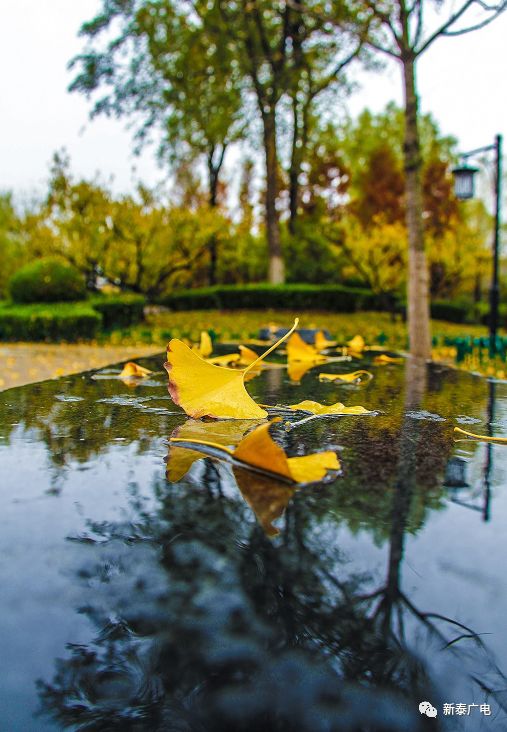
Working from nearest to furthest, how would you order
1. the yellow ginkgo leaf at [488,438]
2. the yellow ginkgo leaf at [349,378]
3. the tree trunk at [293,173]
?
1. the yellow ginkgo leaf at [488,438]
2. the yellow ginkgo leaf at [349,378]
3. the tree trunk at [293,173]

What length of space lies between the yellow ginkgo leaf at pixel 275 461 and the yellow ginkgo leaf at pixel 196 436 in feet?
0.31

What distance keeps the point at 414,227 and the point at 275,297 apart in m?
7.98

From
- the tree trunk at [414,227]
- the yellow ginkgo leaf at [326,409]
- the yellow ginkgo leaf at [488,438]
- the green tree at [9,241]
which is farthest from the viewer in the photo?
the green tree at [9,241]

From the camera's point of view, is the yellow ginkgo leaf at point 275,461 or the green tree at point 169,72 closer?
the yellow ginkgo leaf at point 275,461

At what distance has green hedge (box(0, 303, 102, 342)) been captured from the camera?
10609mm

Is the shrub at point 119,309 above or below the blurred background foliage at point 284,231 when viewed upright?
below

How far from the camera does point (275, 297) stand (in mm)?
16469

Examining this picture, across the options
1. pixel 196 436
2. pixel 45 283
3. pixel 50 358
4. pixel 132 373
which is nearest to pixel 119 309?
pixel 45 283

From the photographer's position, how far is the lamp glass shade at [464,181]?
30.5 ft

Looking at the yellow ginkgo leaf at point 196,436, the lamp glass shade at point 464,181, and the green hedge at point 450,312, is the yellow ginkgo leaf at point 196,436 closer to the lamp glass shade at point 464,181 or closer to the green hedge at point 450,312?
the lamp glass shade at point 464,181

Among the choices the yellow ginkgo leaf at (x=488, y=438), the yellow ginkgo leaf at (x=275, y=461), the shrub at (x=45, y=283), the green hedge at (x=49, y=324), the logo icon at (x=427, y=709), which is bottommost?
the green hedge at (x=49, y=324)

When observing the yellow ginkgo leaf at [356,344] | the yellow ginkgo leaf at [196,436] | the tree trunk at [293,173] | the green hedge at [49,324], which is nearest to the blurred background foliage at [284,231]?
the tree trunk at [293,173]

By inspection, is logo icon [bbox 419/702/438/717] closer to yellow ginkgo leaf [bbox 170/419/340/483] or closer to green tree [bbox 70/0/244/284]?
yellow ginkgo leaf [bbox 170/419/340/483]

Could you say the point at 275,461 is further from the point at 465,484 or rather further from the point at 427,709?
the point at 427,709
